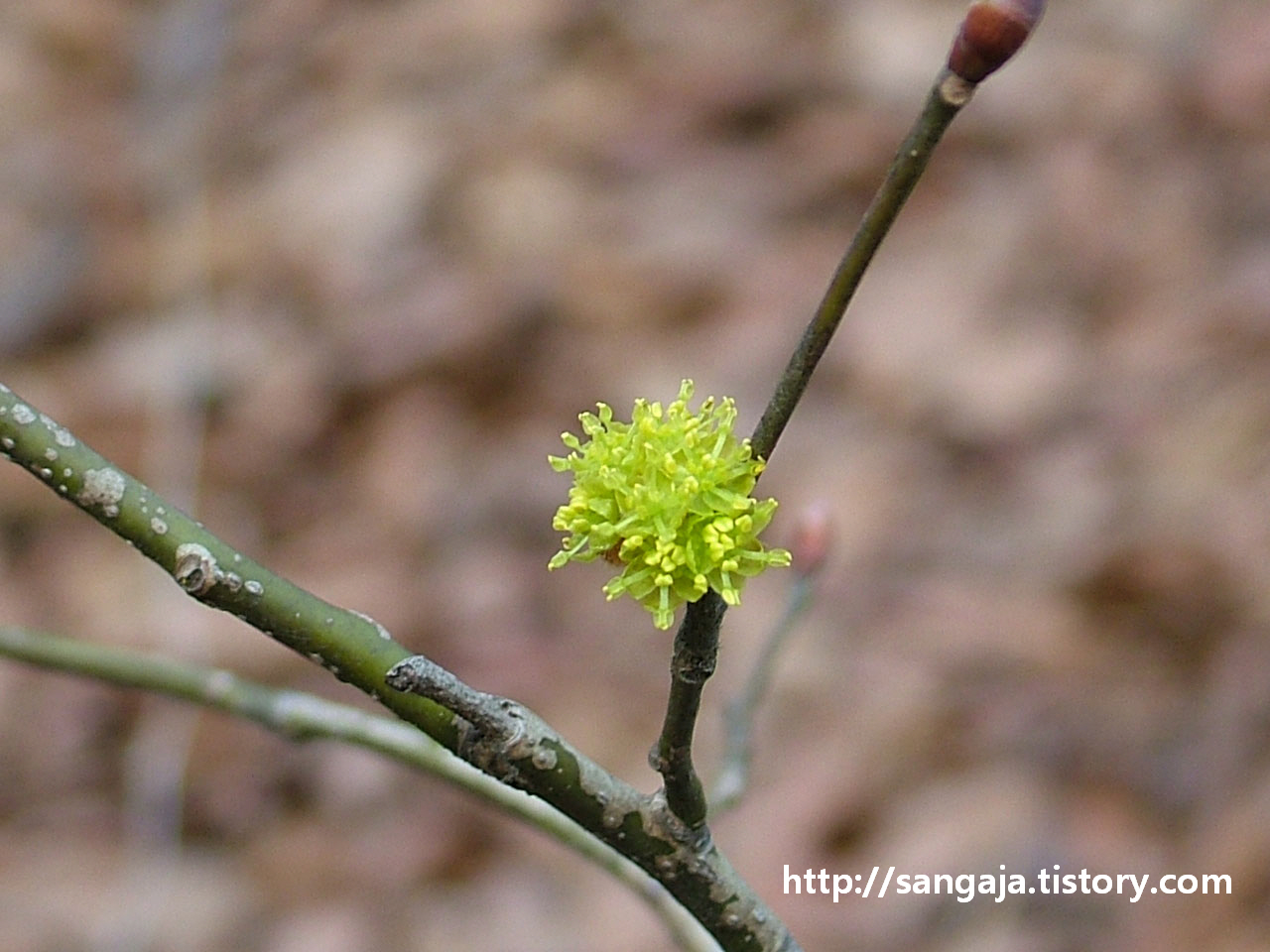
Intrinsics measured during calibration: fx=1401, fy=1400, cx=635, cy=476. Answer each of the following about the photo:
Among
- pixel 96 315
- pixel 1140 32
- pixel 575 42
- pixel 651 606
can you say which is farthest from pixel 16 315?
pixel 651 606

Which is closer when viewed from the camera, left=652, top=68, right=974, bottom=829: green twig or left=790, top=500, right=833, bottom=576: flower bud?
left=652, top=68, right=974, bottom=829: green twig

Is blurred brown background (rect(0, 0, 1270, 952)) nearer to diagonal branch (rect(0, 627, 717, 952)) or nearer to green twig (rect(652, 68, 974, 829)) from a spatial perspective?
diagonal branch (rect(0, 627, 717, 952))

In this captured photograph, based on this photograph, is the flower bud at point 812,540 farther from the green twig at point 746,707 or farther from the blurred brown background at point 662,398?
the blurred brown background at point 662,398

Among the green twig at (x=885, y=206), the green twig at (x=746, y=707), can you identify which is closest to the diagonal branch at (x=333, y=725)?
the green twig at (x=746, y=707)

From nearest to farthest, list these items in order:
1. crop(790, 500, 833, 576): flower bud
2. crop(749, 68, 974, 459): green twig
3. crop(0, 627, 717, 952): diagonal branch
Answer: crop(749, 68, 974, 459): green twig → crop(0, 627, 717, 952): diagonal branch → crop(790, 500, 833, 576): flower bud

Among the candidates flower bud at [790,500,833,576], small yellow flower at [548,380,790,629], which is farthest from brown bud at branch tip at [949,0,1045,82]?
flower bud at [790,500,833,576]

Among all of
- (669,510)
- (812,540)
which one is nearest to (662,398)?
(812,540)

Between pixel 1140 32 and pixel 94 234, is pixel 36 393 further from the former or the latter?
pixel 1140 32

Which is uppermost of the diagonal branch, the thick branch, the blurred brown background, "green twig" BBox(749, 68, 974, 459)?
the blurred brown background
